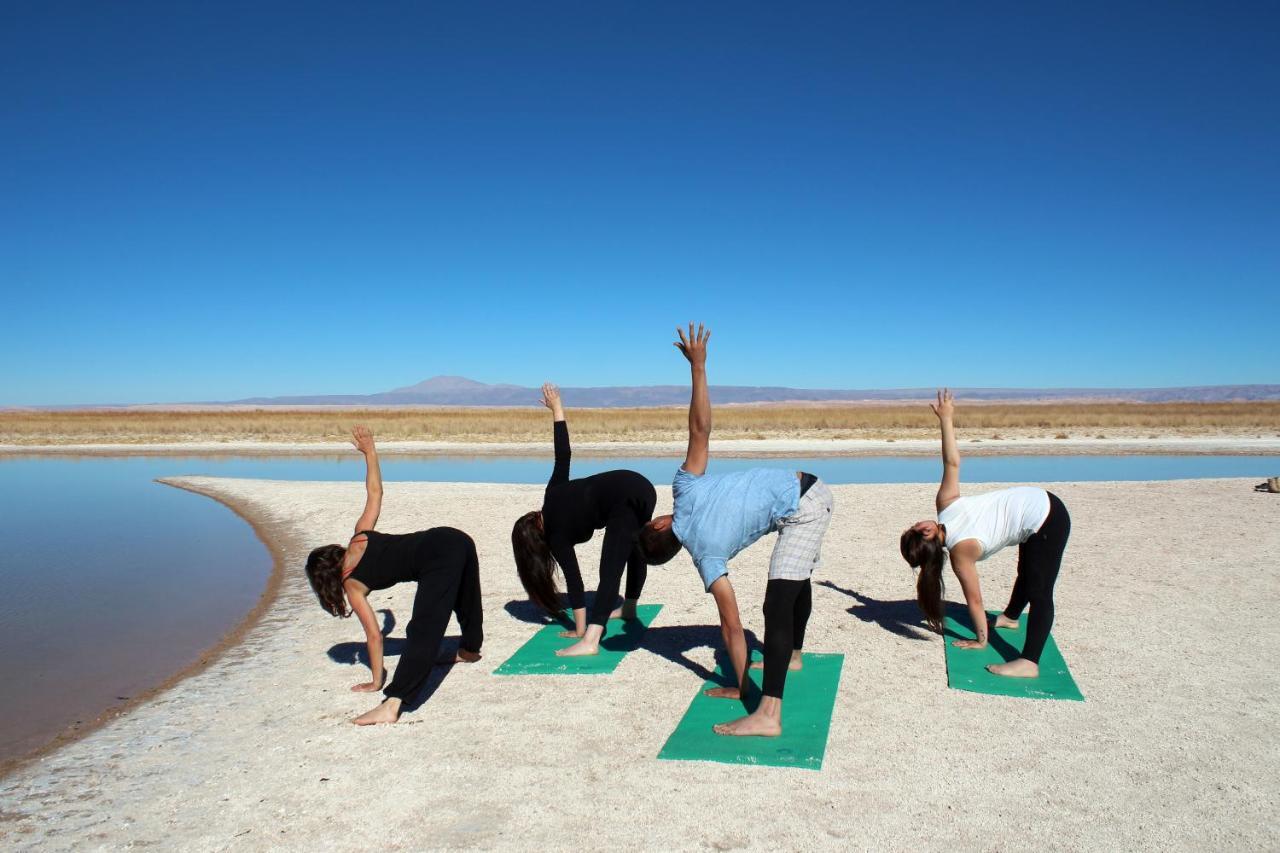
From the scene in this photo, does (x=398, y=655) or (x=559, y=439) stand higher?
(x=559, y=439)

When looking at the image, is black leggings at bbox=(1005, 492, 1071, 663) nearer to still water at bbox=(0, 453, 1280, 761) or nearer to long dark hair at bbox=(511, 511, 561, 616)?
long dark hair at bbox=(511, 511, 561, 616)

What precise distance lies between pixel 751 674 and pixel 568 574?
1.62m

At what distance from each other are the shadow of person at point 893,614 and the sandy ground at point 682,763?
4 cm

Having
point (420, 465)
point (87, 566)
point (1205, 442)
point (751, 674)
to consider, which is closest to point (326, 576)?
point (751, 674)

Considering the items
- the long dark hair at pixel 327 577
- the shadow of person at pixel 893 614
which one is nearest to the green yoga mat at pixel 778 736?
the shadow of person at pixel 893 614

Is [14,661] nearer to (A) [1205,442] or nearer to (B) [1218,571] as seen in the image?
(B) [1218,571]

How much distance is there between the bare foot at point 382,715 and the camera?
532 cm

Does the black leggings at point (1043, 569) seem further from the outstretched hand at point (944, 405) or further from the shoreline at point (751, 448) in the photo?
the shoreline at point (751, 448)

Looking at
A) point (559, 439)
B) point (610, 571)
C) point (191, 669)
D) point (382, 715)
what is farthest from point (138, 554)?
point (610, 571)

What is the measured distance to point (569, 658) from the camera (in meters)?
6.59

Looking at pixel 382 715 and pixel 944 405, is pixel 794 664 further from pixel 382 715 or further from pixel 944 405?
pixel 382 715

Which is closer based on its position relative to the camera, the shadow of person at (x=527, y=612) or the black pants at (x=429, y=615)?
the black pants at (x=429, y=615)

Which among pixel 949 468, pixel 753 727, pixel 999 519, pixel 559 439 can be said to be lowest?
pixel 753 727

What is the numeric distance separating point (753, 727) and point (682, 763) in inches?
20.0
